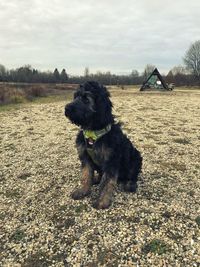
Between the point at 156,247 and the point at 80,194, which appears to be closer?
the point at 156,247

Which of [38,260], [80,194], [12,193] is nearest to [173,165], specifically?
[80,194]

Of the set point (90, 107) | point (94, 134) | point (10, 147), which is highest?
point (90, 107)

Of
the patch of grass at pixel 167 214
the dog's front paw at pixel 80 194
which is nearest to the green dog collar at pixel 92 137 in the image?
the dog's front paw at pixel 80 194

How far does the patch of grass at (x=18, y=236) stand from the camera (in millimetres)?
4723

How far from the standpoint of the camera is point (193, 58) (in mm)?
93875

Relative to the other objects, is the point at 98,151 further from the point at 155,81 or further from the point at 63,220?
the point at 155,81

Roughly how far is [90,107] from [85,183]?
157 centimetres

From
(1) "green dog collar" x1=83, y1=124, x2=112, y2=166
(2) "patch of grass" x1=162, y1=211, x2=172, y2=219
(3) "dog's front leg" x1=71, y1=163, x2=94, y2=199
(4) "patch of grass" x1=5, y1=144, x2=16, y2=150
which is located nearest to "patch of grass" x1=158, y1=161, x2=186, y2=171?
(2) "patch of grass" x1=162, y1=211, x2=172, y2=219

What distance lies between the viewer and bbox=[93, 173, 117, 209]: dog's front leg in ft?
17.8

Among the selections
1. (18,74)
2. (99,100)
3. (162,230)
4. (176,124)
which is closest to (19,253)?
(162,230)

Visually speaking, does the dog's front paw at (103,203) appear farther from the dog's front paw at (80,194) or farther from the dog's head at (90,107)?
the dog's head at (90,107)

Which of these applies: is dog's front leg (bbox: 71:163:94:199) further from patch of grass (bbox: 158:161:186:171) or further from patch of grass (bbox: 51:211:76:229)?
patch of grass (bbox: 158:161:186:171)

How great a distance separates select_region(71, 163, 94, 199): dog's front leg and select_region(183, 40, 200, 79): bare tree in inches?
3601

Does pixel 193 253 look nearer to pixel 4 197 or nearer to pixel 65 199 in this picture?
pixel 65 199
